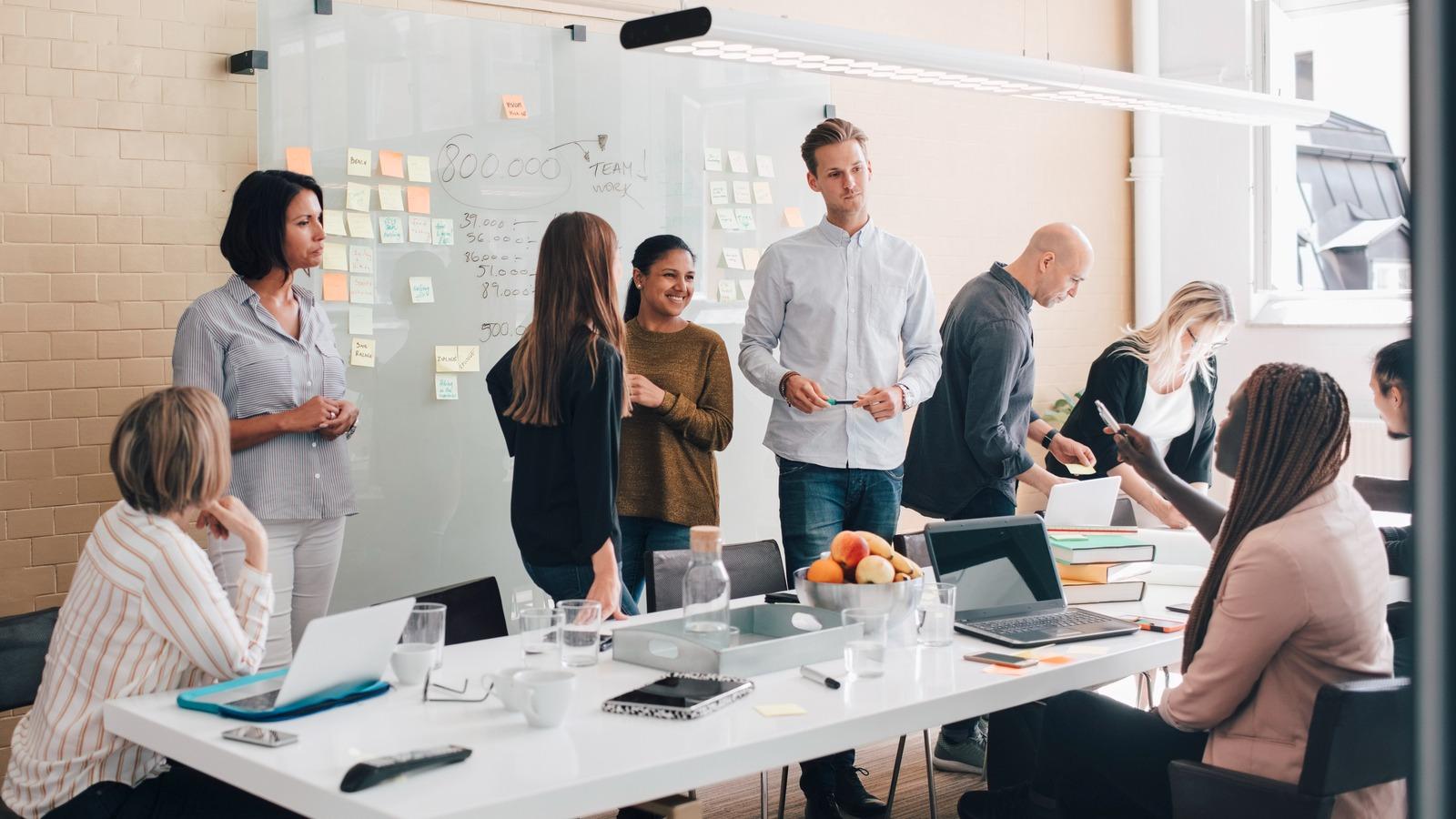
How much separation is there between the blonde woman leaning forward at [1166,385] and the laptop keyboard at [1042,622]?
5.01 feet

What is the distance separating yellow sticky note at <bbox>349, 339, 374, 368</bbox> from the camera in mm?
4355

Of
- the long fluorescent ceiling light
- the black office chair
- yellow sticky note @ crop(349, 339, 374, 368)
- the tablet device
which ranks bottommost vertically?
the black office chair

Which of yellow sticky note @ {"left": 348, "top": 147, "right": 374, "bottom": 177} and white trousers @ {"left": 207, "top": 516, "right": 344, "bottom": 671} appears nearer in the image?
white trousers @ {"left": 207, "top": 516, "right": 344, "bottom": 671}

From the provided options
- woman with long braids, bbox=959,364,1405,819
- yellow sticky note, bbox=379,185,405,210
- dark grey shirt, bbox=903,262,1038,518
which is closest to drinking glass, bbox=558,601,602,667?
woman with long braids, bbox=959,364,1405,819

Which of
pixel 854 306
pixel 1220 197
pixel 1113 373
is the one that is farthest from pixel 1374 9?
pixel 854 306

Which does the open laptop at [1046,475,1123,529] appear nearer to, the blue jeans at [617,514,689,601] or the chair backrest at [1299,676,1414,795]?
the blue jeans at [617,514,689,601]

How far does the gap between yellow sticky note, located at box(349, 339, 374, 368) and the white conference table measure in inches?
77.6

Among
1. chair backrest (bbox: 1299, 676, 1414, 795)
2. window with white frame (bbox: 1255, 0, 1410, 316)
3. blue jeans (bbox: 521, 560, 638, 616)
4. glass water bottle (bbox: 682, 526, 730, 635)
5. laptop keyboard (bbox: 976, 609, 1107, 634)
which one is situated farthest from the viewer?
window with white frame (bbox: 1255, 0, 1410, 316)

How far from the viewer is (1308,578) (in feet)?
7.35

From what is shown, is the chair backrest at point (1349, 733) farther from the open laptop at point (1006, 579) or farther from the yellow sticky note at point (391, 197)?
the yellow sticky note at point (391, 197)

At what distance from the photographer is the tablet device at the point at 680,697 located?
85.1 inches

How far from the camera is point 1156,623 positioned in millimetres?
2961

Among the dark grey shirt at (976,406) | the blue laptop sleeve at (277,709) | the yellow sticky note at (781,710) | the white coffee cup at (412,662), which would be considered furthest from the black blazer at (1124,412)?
the blue laptop sleeve at (277,709)

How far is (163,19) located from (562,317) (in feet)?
6.05
